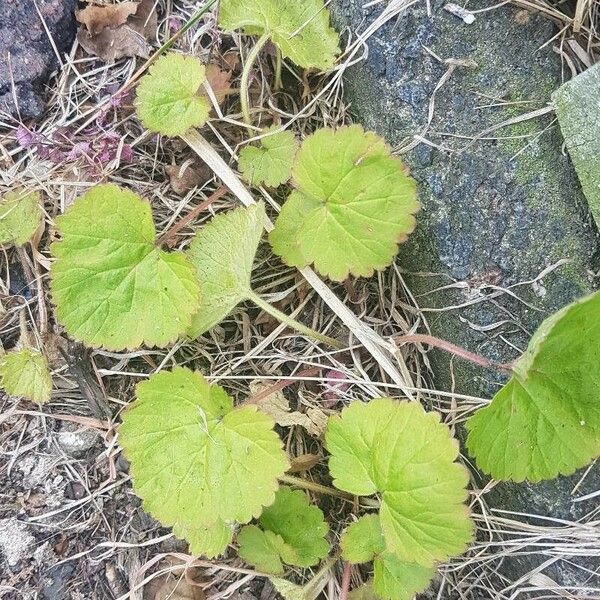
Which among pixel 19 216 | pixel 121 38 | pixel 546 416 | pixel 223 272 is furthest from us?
pixel 121 38

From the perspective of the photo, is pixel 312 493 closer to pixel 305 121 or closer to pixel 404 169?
pixel 404 169

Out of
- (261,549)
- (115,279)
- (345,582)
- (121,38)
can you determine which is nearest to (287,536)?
(261,549)

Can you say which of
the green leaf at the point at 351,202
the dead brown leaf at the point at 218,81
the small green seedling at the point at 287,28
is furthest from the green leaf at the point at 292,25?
the green leaf at the point at 351,202

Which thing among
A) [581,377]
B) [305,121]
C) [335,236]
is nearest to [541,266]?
[581,377]

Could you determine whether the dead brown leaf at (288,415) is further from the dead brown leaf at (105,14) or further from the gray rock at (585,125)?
the dead brown leaf at (105,14)

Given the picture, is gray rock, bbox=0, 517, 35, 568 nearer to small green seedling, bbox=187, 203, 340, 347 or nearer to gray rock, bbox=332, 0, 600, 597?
small green seedling, bbox=187, 203, 340, 347

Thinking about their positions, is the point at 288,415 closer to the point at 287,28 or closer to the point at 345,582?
the point at 345,582

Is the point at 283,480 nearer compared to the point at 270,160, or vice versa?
the point at 283,480
